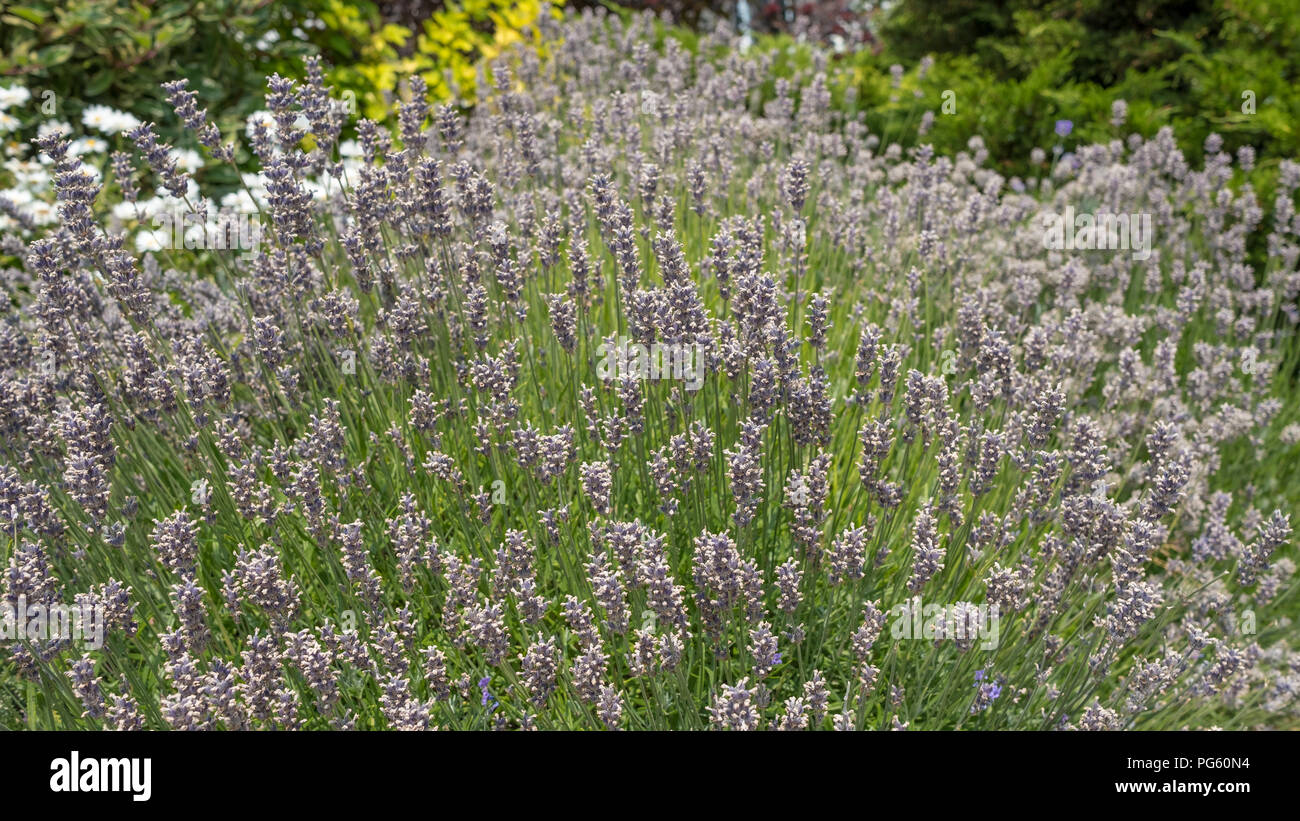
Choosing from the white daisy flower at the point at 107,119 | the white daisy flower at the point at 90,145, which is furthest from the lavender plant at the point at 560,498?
the white daisy flower at the point at 90,145

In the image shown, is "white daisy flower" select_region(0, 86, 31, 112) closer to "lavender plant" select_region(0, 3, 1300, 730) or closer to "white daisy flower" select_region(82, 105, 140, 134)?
"white daisy flower" select_region(82, 105, 140, 134)

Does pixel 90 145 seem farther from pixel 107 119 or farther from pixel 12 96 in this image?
pixel 12 96

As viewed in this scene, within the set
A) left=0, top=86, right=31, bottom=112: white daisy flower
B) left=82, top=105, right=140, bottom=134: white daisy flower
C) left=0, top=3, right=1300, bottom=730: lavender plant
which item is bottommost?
left=0, top=3, right=1300, bottom=730: lavender plant

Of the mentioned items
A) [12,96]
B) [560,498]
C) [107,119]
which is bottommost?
[560,498]

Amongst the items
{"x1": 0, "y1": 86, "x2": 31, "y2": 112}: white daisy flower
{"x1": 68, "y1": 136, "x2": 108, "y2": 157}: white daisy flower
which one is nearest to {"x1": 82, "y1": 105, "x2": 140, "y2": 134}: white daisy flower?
{"x1": 68, "y1": 136, "x2": 108, "y2": 157}: white daisy flower

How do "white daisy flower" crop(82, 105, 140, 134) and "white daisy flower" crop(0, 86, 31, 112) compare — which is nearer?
"white daisy flower" crop(0, 86, 31, 112)

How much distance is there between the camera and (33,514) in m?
2.17

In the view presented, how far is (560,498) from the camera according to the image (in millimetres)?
2398

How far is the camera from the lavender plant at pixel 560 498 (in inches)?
84.8

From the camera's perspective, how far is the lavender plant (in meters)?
2.15

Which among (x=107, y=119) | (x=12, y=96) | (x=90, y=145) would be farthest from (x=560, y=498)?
(x=90, y=145)

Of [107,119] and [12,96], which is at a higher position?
[12,96]

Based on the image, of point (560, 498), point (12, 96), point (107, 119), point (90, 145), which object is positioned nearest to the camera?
point (560, 498)

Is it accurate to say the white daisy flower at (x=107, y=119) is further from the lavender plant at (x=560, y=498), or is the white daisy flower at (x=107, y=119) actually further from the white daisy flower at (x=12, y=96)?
the lavender plant at (x=560, y=498)
